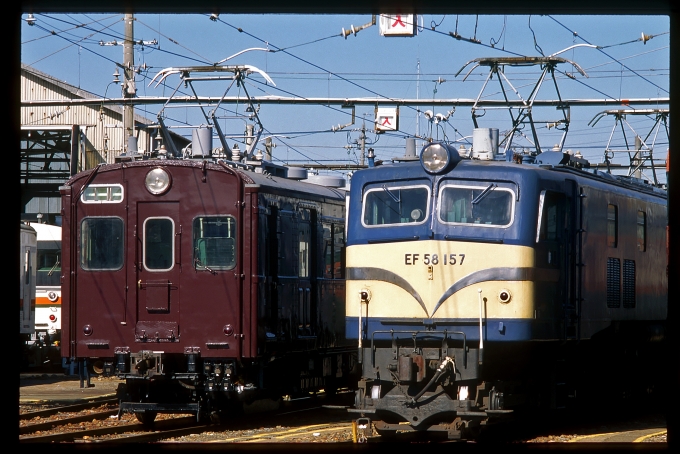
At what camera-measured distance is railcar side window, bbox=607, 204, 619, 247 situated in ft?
45.4

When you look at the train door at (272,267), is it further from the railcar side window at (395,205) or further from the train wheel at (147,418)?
the train wheel at (147,418)

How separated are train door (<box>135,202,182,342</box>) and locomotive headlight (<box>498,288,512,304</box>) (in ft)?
14.4

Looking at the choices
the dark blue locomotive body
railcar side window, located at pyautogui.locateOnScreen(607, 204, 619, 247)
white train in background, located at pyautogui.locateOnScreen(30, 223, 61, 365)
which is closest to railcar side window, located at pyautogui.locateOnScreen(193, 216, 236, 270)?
the dark blue locomotive body

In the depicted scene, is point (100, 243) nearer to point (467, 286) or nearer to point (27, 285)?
point (467, 286)

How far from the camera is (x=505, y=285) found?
1138 cm

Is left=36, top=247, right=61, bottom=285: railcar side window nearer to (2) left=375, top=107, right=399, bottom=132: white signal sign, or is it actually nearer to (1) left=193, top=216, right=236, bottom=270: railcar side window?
(2) left=375, top=107, right=399, bottom=132: white signal sign

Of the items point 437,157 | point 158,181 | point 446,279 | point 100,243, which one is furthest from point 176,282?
point 437,157

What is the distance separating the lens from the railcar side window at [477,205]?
11.7m

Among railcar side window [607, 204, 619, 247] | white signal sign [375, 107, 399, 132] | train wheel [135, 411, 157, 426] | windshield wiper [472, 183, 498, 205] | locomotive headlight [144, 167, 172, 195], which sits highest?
white signal sign [375, 107, 399, 132]

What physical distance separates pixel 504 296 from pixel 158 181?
16.6 ft

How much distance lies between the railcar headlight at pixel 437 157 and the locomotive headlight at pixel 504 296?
1.62 meters

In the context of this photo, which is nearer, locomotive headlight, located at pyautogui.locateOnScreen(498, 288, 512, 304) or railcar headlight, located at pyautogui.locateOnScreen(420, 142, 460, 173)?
locomotive headlight, located at pyautogui.locateOnScreen(498, 288, 512, 304)

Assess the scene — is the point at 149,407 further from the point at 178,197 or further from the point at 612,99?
the point at 612,99

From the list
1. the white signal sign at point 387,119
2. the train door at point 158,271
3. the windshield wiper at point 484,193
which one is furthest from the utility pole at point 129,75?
the windshield wiper at point 484,193
